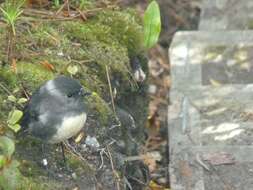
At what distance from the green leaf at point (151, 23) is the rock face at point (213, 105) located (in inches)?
32.0

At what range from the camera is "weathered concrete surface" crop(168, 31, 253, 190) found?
488 centimetres

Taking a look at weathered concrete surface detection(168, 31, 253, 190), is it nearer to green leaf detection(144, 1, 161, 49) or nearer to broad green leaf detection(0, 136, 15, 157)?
green leaf detection(144, 1, 161, 49)

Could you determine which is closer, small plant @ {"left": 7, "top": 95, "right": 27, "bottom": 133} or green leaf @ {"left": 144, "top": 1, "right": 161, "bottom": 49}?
small plant @ {"left": 7, "top": 95, "right": 27, "bottom": 133}

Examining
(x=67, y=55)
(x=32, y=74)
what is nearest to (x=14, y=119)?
(x=32, y=74)

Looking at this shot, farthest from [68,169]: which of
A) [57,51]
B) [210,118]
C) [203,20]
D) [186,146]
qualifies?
[203,20]

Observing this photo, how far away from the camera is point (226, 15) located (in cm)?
710

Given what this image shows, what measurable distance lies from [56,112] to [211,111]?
206cm

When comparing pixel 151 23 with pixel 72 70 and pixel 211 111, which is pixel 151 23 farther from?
pixel 211 111

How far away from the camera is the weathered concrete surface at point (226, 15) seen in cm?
692

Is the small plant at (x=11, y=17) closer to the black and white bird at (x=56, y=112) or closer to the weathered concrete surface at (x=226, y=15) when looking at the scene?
the black and white bird at (x=56, y=112)

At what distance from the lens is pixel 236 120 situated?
5367mm

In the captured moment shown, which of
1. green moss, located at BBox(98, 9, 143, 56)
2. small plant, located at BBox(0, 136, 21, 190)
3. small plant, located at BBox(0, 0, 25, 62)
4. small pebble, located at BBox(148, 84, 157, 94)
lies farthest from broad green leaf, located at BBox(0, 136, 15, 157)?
small pebble, located at BBox(148, 84, 157, 94)

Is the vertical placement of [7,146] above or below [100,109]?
above

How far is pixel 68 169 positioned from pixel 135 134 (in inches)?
45.6
